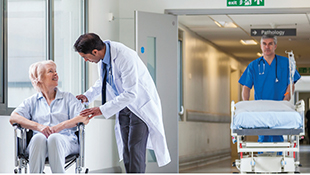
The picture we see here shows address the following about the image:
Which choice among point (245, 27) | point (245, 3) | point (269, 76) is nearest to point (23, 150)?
point (269, 76)

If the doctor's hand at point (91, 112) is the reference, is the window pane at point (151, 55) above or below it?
above

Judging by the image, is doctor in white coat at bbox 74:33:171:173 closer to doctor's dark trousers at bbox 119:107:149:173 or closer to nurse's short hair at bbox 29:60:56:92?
doctor's dark trousers at bbox 119:107:149:173

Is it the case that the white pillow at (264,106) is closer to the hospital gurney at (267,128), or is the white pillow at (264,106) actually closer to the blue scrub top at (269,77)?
the hospital gurney at (267,128)

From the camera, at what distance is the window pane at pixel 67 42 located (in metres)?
5.20

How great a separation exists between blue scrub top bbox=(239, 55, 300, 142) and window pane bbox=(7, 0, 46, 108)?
7.53ft

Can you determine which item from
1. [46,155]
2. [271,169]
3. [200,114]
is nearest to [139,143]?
[46,155]

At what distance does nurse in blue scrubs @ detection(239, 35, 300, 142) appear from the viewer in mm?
5359

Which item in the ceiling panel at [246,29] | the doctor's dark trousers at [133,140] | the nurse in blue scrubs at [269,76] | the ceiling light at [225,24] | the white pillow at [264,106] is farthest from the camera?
the ceiling light at [225,24]

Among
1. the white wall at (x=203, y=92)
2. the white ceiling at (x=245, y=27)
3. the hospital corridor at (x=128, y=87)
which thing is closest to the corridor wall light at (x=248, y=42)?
the white ceiling at (x=245, y=27)

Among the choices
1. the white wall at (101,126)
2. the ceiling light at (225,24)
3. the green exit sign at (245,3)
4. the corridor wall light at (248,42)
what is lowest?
the white wall at (101,126)

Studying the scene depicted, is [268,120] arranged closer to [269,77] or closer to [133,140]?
[269,77]

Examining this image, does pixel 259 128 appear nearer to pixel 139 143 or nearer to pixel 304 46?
pixel 139 143

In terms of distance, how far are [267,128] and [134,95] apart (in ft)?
5.97

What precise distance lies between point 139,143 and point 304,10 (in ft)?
12.8
